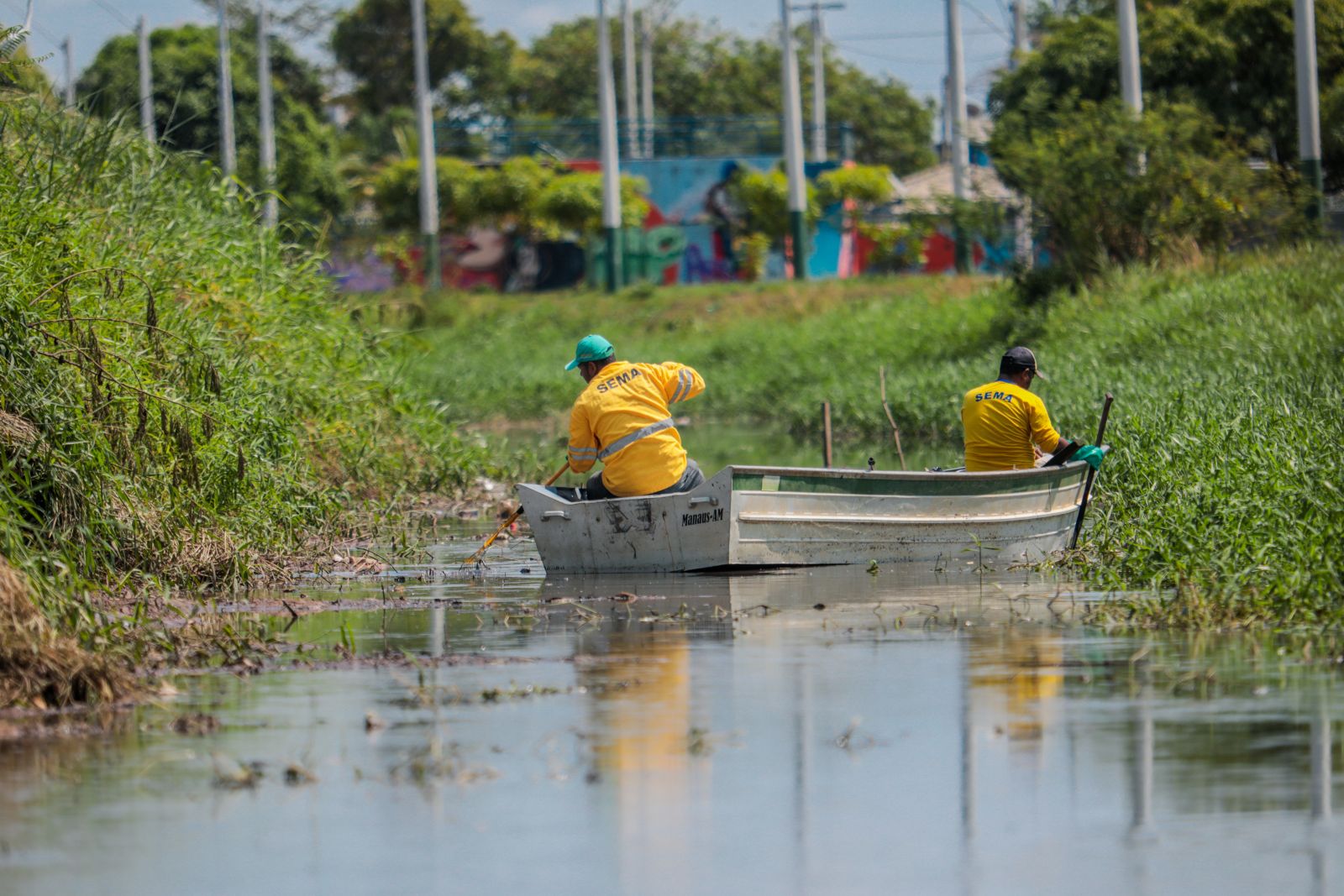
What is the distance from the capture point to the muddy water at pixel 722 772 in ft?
20.2

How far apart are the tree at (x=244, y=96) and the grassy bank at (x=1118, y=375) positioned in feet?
32.8

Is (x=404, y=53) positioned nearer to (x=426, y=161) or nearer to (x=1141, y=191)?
(x=426, y=161)

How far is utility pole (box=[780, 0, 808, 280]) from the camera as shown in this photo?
156 ft

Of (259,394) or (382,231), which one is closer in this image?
(259,394)

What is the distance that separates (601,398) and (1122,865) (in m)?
7.51

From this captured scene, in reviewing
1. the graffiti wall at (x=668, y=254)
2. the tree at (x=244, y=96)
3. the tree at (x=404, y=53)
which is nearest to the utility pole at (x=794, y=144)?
the graffiti wall at (x=668, y=254)

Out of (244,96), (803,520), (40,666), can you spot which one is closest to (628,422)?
(803,520)

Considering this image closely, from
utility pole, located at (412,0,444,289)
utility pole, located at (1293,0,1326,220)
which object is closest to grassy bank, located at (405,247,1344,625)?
utility pole, located at (412,0,444,289)

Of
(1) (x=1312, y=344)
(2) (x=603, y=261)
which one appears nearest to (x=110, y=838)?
(1) (x=1312, y=344)

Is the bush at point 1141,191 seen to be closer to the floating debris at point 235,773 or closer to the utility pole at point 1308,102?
the utility pole at point 1308,102

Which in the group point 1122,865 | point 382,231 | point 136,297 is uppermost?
point 382,231

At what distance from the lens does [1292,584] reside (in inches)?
402

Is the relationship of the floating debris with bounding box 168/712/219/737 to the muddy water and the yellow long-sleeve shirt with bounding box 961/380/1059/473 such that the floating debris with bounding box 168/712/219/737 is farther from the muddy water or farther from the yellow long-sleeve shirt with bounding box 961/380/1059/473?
the yellow long-sleeve shirt with bounding box 961/380/1059/473

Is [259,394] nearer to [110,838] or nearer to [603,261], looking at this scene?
[110,838]
